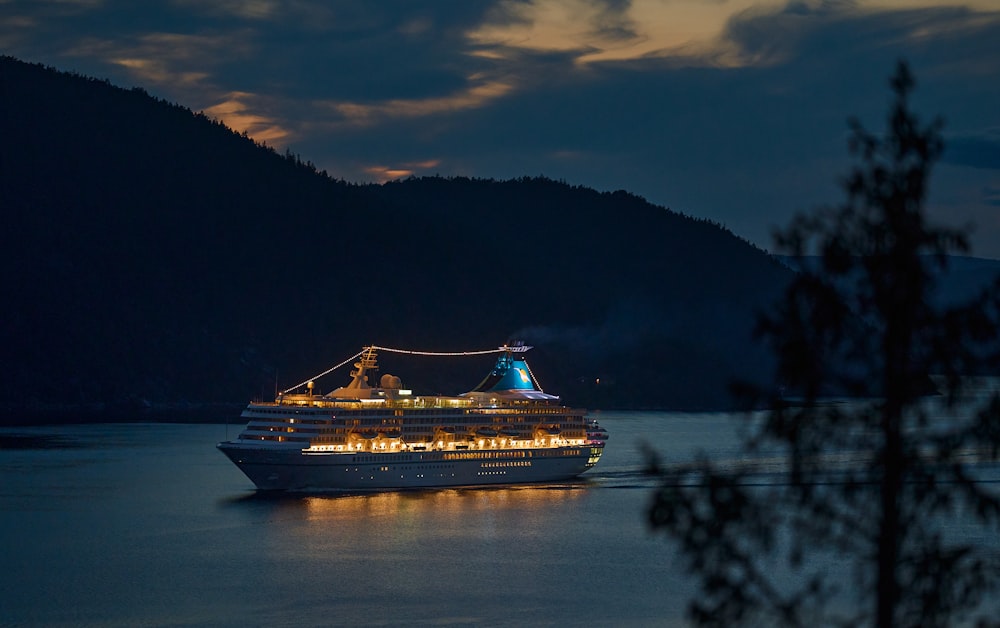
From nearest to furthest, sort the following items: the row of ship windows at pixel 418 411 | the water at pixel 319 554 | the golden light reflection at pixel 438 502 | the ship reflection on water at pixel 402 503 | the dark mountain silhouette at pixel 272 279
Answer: the water at pixel 319 554 < the ship reflection on water at pixel 402 503 < the golden light reflection at pixel 438 502 < the row of ship windows at pixel 418 411 < the dark mountain silhouette at pixel 272 279

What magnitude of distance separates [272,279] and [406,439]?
4226 inches

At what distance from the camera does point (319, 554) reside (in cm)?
3744

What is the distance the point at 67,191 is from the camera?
15362 cm

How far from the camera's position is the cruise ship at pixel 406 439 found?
50125 millimetres

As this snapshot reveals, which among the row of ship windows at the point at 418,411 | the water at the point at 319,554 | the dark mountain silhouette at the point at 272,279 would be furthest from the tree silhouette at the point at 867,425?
the dark mountain silhouette at the point at 272,279

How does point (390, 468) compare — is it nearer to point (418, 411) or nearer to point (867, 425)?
point (418, 411)

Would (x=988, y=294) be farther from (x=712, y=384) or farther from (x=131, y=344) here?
(x=712, y=384)

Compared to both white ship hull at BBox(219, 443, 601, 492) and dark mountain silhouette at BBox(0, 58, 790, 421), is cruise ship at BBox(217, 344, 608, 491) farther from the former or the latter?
dark mountain silhouette at BBox(0, 58, 790, 421)

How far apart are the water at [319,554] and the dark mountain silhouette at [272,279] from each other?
66809mm

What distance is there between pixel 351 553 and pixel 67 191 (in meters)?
125

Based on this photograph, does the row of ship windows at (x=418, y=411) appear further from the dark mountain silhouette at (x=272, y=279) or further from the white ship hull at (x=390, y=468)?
the dark mountain silhouette at (x=272, y=279)

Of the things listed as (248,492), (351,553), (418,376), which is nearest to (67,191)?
(418,376)

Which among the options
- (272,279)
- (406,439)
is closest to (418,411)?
(406,439)

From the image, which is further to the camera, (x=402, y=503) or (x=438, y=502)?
(x=438, y=502)
